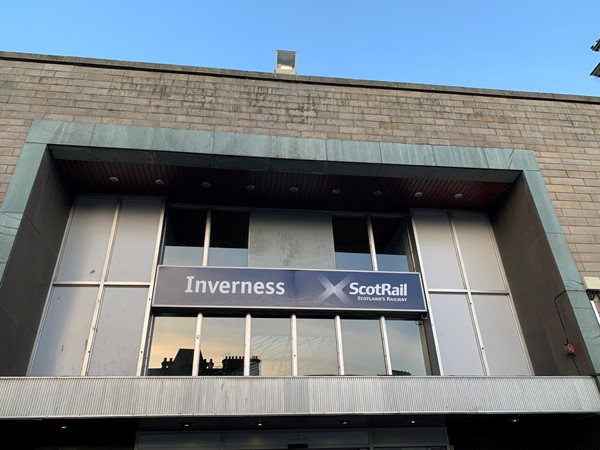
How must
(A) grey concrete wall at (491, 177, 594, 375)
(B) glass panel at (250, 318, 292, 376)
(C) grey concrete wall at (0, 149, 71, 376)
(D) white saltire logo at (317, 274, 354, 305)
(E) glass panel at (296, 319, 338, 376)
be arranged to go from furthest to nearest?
1. (D) white saltire logo at (317, 274, 354, 305)
2. (E) glass panel at (296, 319, 338, 376)
3. (B) glass panel at (250, 318, 292, 376)
4. (A) grey concrete wall at (491, 177, 594, 375)
5. (C) grey concrete wall at (0, 149, 71, 376)

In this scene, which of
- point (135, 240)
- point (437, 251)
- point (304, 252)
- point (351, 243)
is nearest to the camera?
point (135, 240)

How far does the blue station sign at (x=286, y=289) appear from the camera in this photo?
30.5 ft

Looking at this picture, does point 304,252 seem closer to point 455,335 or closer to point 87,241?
point 455,335

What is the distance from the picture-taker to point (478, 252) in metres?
10.8

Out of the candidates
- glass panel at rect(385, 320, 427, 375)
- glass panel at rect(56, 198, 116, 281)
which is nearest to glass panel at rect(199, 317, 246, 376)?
glass panel at rect(56, 198, 116, 281)

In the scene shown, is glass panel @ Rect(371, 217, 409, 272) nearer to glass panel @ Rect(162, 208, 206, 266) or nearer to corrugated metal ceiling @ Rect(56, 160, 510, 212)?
corrugated metal ceiling @ Rect(56, 160, 510, 212)

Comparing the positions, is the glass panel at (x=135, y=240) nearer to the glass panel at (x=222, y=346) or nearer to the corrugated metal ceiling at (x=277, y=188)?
the corrugated metal ceiling at (x=277, y=188)

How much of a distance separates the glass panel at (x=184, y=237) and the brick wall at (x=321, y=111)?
2.18 metres

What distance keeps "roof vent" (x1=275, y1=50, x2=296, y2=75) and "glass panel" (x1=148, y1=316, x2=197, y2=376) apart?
Answer: 6.75 m

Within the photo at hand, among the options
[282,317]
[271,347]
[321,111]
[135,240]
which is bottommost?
[271,347]

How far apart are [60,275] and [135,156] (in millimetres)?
2988

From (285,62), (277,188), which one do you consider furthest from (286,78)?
(277,188)

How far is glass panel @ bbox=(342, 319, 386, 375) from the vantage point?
9.09 metres

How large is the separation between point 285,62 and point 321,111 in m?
2.23
